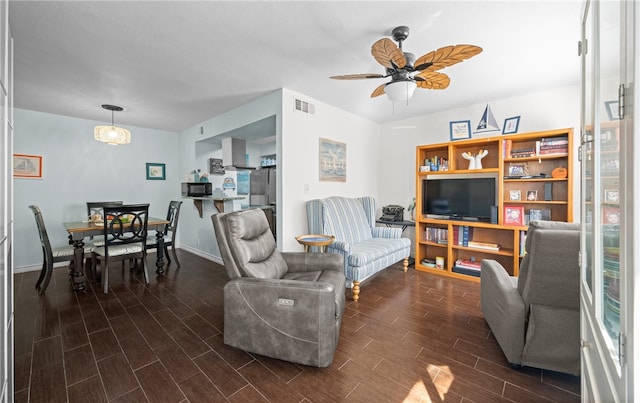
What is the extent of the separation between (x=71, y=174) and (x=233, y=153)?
263cm

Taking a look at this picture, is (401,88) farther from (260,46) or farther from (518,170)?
(518,170)

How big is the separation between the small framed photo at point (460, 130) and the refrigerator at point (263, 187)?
3.06 metres

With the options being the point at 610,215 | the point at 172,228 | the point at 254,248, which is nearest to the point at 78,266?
the point at 172,228

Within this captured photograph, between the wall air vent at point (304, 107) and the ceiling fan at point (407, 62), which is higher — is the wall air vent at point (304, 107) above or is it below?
above

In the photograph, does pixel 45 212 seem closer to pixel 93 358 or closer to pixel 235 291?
pixel 93 358

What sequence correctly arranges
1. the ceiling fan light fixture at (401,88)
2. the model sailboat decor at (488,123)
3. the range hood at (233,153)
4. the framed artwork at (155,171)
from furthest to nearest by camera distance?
1. the framed artwork at (155,171)
2. the range hood at (233,153)
3. the model sailboat decor at (488,123)
4. the ceiling fan light fixture at (401,88)

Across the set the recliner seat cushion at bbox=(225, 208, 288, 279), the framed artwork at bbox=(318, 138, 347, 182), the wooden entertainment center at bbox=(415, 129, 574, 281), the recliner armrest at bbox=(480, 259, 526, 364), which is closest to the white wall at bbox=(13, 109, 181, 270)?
the framed artwork at bbox=(318, 138, 347, 182)

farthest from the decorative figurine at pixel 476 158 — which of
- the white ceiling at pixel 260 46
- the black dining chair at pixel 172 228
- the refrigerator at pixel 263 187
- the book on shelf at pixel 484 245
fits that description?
the black dining chair at pixel 172 228

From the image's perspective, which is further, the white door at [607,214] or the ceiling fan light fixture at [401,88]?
the ceiling fan light fixture at [401,88]

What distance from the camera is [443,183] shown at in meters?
4.05

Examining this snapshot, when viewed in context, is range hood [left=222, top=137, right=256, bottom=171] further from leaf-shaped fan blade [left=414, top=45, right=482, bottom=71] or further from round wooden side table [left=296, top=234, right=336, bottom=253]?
leaf-shaped fan blade [left=414, top=45, right=482, bottom=71]

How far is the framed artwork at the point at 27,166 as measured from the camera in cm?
409

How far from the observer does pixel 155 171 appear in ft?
17.8

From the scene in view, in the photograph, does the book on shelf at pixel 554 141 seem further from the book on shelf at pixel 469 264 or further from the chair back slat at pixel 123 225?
the chair back slat at pixel 123 225
